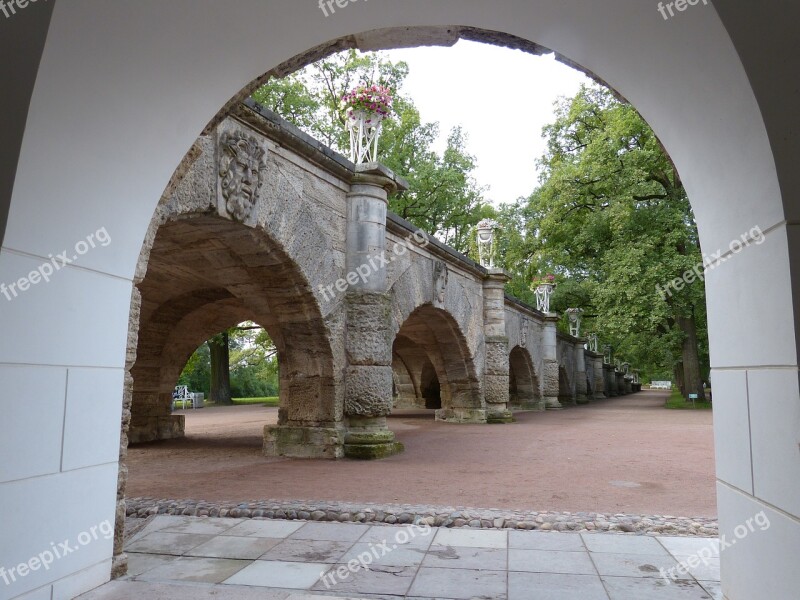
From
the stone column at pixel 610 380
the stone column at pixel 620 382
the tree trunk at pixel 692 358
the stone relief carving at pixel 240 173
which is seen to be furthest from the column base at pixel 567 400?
the stone relief carving at pixel 240 173

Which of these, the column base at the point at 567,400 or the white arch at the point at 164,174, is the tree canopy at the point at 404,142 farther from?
the white arch at the point at 164,174

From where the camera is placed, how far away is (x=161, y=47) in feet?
8.25

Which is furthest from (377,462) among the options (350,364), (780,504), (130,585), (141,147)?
(780,504)

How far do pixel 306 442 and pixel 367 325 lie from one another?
5.50ft

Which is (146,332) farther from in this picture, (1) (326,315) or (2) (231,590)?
(2) (231,590)

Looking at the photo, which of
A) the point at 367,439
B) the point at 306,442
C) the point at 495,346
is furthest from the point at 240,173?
the point at 495,346

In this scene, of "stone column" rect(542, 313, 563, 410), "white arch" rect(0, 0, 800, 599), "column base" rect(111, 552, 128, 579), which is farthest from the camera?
"stone column" rect(542, 313, 563, 410)

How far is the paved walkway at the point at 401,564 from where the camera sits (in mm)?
2746

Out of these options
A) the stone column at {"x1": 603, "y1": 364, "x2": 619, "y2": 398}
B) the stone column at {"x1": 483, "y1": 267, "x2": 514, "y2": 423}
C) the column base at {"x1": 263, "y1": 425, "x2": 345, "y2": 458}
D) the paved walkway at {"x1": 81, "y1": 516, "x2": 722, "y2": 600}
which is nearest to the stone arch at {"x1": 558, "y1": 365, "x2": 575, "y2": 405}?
the stone column at {"x1": 483, "y1": 267, "x2": 514, "y2": 423}

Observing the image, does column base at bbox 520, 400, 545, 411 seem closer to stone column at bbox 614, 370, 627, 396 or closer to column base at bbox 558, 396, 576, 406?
A: column base at bbox 558, 396, 576, 406

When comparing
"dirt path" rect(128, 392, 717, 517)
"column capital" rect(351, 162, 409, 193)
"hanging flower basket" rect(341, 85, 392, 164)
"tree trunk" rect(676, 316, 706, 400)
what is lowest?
"dirt path" rect(128, 392, 717, 517)

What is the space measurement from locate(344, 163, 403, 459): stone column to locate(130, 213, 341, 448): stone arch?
33cm

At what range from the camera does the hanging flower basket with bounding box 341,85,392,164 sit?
7797 mm

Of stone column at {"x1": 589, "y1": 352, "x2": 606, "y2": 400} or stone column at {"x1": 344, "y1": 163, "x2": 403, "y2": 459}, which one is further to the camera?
stone column at {"x1": 589, "y1": 352, "x2": 606, "y2": 400}
